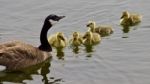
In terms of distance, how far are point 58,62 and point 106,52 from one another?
3.35 feet

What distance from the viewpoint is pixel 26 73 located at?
33.4 ft

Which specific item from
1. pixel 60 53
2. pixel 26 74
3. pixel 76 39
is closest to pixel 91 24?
pixel 76 39

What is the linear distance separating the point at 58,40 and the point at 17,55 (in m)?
1.34

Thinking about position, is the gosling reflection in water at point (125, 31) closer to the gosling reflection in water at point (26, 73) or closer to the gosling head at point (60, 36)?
the gosling head at point (60, 36)

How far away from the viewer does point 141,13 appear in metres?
12.9

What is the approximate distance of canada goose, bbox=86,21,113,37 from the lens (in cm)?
1171

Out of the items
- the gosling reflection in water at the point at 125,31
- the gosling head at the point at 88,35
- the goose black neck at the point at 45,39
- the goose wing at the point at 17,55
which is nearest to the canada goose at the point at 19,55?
the goose wing at the point at 17,55

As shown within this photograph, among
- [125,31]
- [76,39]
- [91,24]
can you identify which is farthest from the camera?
[125,31]

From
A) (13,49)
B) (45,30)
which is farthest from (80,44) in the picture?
(13,49)

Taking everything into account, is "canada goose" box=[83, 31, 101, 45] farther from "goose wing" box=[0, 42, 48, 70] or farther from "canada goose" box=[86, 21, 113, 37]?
"goose wing" box=[0, 42, 48, 70]

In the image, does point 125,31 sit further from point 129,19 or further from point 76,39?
point 76,39

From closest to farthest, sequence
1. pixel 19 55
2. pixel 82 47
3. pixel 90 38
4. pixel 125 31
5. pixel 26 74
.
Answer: pixel 26 74 < pixel 19 55 < pixel 90 38 < pixel 82 47 < pixel 125 31

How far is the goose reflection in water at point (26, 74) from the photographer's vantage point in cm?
977

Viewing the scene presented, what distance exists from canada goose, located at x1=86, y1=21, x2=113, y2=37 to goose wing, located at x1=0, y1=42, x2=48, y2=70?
1715mm
